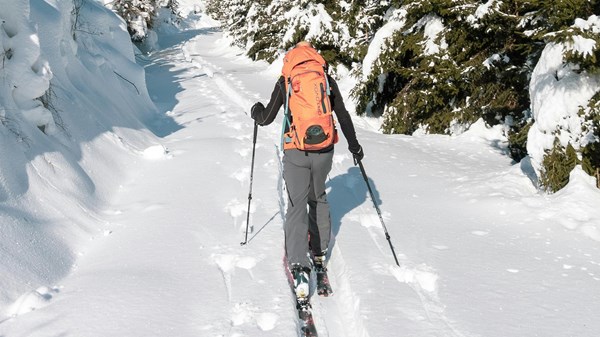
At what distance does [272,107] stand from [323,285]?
5.42 feet

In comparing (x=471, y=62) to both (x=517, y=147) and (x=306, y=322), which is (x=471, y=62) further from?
(x=306, y=322)

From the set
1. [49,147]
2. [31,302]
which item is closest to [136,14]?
[49,147]

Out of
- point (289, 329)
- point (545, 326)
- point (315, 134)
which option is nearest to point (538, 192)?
point (545, 326)

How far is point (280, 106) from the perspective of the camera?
4.00 metres

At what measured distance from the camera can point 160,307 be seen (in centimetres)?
339

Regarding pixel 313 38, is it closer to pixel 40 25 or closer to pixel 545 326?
pixel 40 25

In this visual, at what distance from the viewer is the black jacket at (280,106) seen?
3.87m

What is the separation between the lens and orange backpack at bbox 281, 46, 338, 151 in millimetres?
3680

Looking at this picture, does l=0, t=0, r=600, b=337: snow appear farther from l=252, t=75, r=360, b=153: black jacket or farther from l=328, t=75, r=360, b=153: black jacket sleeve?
l=252, t=75, r=360, b=153: black jacket

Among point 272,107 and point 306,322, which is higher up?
point 272,107

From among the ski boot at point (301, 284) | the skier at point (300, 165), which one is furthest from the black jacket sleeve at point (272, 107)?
the ski boot at point (301, 284)

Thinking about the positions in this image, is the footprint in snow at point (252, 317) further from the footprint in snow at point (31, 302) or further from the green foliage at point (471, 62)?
the green foliage at point (471, 62)

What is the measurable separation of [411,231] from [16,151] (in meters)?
4.25

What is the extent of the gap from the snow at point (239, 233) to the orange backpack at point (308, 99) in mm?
1310
